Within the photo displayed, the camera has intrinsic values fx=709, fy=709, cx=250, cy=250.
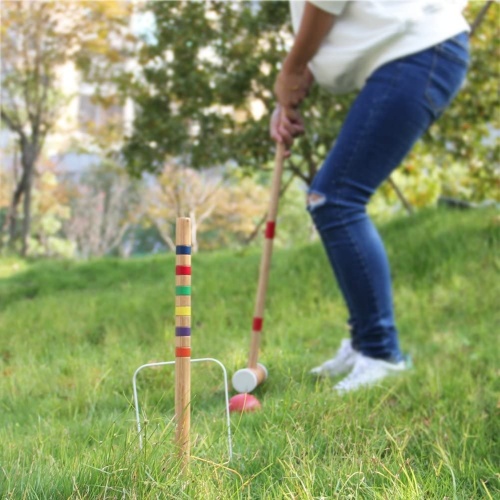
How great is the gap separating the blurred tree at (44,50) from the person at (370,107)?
8.47m

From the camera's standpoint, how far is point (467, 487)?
1.49m

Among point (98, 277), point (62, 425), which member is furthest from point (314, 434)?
point (98, 277)

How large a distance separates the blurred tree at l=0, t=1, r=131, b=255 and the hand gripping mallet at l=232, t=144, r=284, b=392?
27.7 feet

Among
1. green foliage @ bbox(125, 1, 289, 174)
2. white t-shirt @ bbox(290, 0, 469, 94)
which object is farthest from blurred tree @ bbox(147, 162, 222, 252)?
white t-shirt @ bbox(290, 0, 469, 94)

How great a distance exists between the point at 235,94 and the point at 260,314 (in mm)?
6526

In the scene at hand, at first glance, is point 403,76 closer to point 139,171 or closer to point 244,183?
point 139,171

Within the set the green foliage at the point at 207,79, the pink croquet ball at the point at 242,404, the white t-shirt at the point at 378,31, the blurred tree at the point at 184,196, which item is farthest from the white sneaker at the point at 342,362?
the blurred tree at the point at 184,196

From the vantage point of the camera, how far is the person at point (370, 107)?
2.39m

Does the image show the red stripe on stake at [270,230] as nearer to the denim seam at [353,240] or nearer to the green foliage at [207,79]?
the denim seam at [353,240]

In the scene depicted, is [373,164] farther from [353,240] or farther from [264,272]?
[264,272]

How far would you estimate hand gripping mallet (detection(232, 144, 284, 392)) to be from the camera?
2.13 m

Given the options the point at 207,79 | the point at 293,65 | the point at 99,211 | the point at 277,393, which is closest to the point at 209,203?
the point at 99,211

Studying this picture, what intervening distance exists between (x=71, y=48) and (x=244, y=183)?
8.95 meters

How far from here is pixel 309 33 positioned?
2.46 metres
